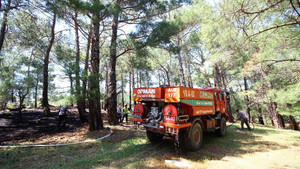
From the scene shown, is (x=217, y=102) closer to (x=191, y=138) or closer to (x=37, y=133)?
(x=191, y=138)

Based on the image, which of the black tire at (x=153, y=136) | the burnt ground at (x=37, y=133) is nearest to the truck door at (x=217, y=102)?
the black tire at (x=153, y=136)

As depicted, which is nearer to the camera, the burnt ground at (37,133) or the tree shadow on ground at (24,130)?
the burnt ground at (37,133)

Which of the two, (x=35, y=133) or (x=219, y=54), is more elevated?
(x=219, y=54)

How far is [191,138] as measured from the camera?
424cm

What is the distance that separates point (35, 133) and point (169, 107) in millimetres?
7171

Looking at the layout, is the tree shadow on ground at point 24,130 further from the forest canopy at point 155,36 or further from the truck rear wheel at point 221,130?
the truck rear wheel at point 221,130

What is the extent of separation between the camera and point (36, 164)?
3697 millimetres

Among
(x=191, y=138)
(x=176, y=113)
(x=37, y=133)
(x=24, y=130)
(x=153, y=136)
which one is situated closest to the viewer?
(x=176, y=113)

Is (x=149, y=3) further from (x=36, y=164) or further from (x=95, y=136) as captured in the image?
(x=36, y=164)

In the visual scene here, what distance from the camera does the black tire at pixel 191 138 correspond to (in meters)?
4.15

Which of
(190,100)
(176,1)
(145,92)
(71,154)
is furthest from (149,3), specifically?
(71,154)

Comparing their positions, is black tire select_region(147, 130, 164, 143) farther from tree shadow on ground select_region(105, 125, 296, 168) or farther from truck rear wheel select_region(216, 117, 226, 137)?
truck rear wheel select_region(216, 117, 226, 137)

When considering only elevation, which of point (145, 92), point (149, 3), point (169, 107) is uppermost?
point (149, 3)

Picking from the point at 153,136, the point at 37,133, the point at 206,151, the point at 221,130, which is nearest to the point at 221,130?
the point at 221,130
